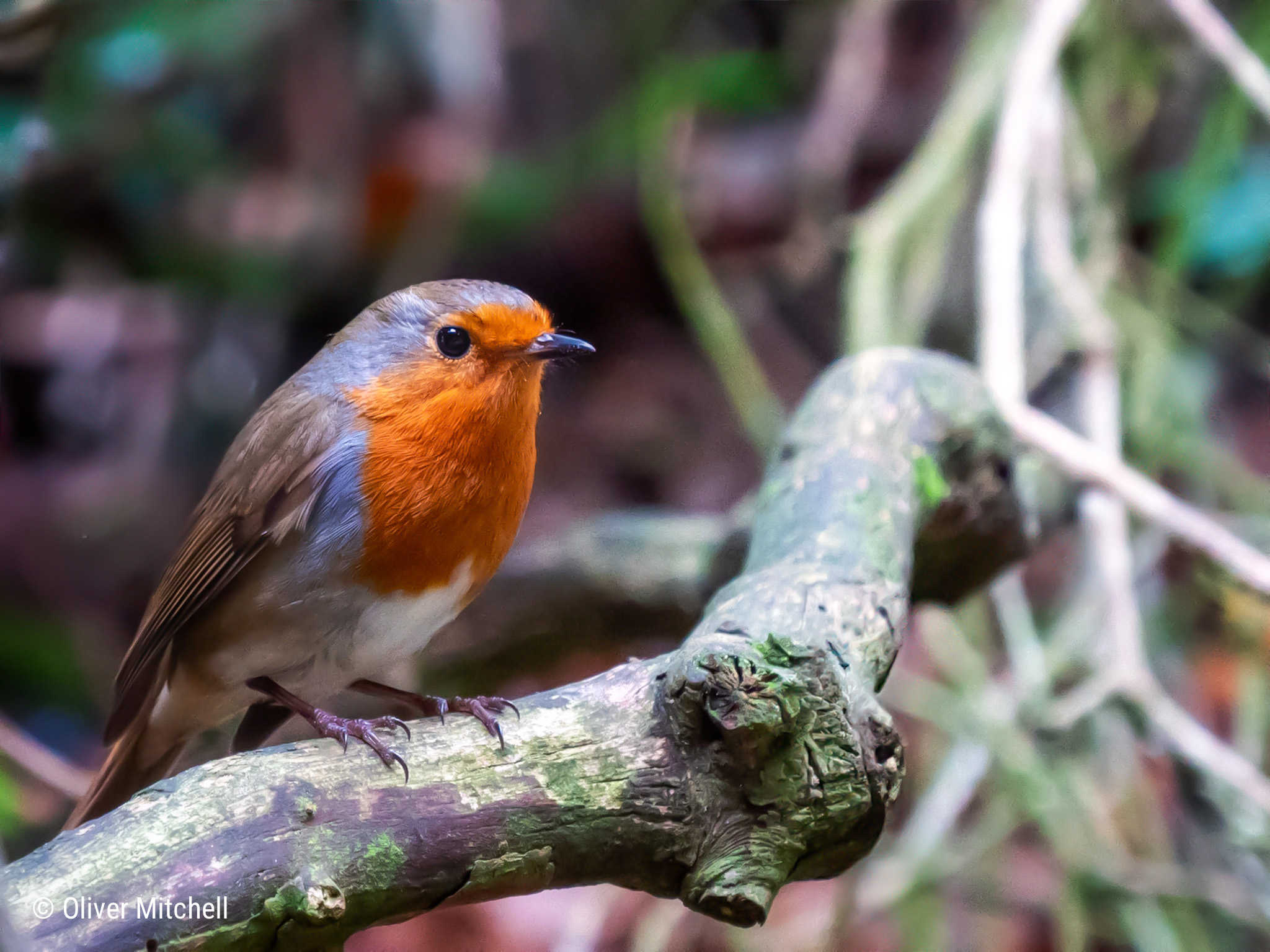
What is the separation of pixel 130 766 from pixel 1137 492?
1984 millimetres

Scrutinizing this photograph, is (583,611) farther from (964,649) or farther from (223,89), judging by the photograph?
(223,89)

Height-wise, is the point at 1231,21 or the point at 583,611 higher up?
the point at 1231,21

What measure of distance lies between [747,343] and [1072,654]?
201 centimetres

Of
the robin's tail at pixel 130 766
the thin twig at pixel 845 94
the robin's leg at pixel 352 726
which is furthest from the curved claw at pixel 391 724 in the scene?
the thin twig at pixel 845 94

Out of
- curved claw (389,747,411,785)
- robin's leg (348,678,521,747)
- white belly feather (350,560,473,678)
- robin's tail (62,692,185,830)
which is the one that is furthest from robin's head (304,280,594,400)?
robin's tail (62,692,185,830)

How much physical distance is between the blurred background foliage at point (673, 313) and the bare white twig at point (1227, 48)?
71 cm

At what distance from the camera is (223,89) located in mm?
4113

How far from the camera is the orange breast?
5.53 ft

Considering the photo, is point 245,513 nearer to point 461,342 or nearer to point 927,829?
point 461,342

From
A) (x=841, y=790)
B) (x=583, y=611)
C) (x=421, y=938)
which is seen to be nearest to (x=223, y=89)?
(x=583, y=611)

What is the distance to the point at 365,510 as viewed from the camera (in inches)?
66.7

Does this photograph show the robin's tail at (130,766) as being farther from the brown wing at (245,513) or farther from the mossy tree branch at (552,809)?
the mossy tree branch at (552,809)

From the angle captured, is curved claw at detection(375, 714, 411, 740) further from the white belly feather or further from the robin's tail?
the robin's tail

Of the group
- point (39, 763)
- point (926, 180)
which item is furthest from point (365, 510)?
point (926, 180)
